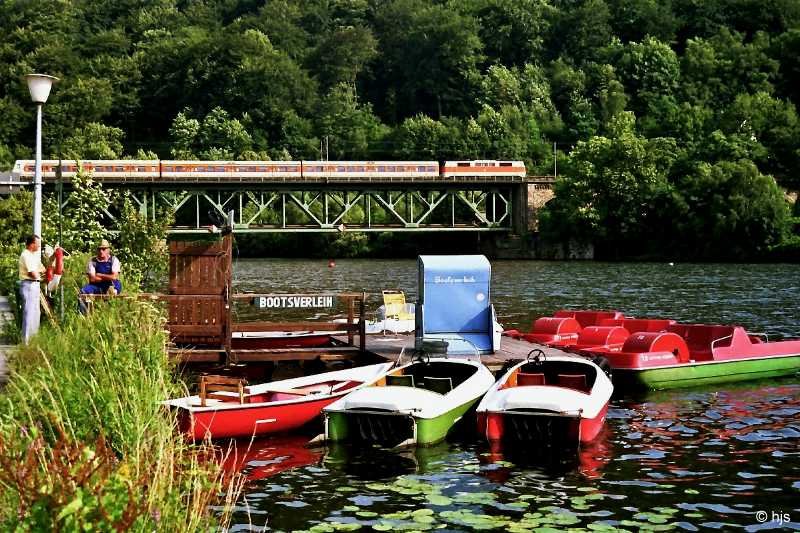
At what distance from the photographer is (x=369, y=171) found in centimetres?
10088

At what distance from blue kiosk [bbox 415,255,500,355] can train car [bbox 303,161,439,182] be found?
76.3 m

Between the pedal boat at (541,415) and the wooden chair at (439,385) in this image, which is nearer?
the pedal boat at (541,415)

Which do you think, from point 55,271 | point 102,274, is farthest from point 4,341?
point 102,274

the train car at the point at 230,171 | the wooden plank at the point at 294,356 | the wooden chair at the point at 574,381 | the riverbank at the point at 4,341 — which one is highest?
the train car at the point at 230,171

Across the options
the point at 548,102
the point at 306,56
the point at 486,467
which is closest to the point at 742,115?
the point at 548,102

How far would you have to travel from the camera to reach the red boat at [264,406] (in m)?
16.3

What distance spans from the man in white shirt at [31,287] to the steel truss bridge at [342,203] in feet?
217

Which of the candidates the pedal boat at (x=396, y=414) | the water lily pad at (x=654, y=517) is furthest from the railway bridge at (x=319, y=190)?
the water lily pad at (x=654, y=517)

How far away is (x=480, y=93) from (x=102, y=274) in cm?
12835

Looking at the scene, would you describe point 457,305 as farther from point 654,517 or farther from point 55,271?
point 654,517

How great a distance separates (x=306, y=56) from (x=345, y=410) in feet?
507

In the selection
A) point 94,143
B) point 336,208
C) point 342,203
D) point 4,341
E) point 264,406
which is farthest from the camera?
point 94,143

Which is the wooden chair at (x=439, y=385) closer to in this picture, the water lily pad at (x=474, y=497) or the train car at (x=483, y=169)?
the water lily pad at (x=474, y=497)

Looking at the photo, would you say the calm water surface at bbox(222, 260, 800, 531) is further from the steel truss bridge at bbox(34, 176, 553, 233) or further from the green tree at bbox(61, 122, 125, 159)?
the green tree at bbox(61, 122, 125, 159)
